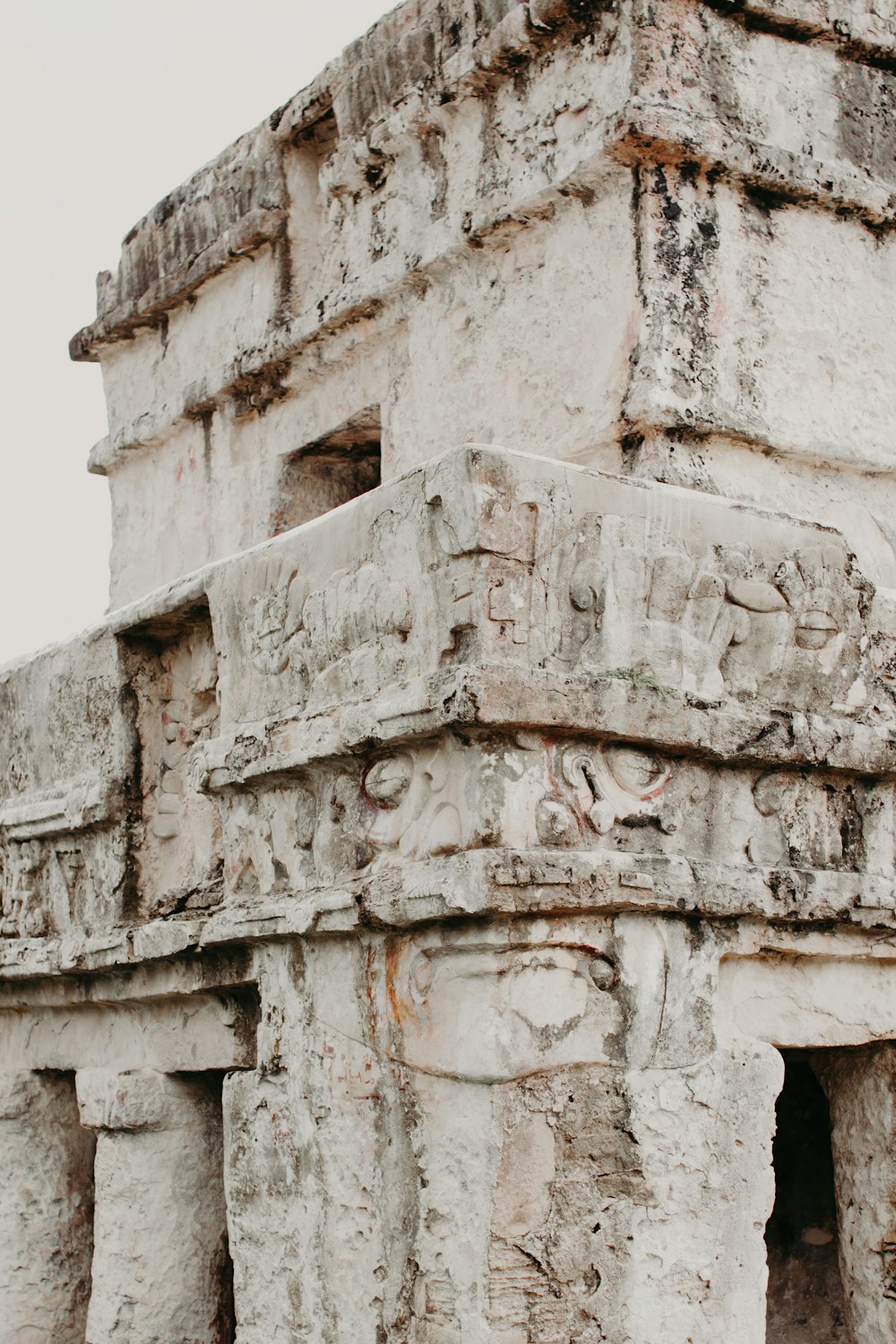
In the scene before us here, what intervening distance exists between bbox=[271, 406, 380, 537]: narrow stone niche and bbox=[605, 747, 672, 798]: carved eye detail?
263 centimetres

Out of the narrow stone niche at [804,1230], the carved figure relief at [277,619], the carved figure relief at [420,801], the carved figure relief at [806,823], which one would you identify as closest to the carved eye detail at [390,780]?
the carved figure relief at [420,801]

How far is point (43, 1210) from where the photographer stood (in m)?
5.62

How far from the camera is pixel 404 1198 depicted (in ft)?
12.8

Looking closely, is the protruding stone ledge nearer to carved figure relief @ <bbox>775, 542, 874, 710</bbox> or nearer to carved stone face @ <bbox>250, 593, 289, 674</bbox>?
carved stone face @ <bbox>250, 593, 289, 674</bbox>

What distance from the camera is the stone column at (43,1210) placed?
5.54 m

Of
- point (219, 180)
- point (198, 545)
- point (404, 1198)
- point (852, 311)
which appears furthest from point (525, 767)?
point (219, 180)

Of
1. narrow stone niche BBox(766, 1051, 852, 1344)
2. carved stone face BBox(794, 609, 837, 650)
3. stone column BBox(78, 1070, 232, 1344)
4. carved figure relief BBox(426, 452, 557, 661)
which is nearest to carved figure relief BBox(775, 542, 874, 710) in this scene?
carved stone face BBox(794, 609, 837, 650)

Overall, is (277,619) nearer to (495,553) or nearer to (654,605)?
(495,553)

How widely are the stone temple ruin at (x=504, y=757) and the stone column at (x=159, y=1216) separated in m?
0.01

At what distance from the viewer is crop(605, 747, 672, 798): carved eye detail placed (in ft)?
12.9

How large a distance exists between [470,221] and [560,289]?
47 cm

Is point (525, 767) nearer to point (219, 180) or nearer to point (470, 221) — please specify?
point (470, 221)

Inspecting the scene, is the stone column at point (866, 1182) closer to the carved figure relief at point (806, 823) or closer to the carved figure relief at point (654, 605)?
the carved figure relief at point (806, 823)

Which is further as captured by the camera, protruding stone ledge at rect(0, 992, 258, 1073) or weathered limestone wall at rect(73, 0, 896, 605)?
weathered limestone wall at rect(73, 0, 896, 605)
